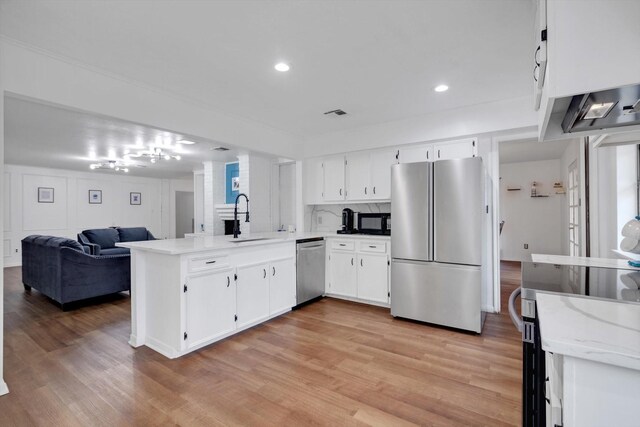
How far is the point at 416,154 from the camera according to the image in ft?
13.0

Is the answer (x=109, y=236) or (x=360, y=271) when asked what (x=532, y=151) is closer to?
(x=360, y=271)

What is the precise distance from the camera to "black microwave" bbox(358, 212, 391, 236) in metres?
4.21

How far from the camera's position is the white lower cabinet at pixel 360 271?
12.7 ft

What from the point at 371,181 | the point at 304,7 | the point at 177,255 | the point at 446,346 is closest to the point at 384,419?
the point at 446,346

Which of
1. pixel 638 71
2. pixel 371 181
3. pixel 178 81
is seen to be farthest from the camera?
pixel 371 181

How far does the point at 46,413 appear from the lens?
189 cm

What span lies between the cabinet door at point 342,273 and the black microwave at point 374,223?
49 centimetres

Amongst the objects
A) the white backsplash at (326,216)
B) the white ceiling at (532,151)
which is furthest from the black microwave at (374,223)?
the white ceiling at (532,151)

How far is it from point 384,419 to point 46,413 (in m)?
2.09

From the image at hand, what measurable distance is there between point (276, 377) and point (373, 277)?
1.97 m

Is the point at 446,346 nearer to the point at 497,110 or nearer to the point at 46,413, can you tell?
the point at 497,110

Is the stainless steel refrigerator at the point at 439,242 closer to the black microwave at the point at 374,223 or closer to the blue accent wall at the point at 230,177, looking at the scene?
the black microwave at the point at 374,223

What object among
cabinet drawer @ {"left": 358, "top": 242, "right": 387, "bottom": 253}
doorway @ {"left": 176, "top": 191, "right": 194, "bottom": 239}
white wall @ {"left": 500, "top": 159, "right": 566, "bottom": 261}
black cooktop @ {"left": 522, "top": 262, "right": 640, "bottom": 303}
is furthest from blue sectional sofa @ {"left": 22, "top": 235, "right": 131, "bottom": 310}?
white wall @ {"left": 500, "top": 159, "right": 566, "bottom": 261}

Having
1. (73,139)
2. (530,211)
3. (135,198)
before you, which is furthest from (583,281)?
(135,198)
